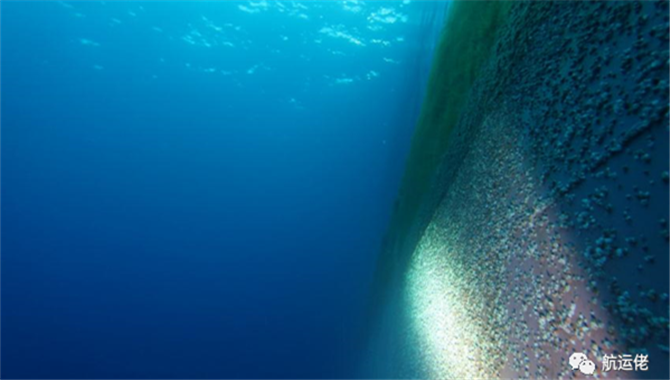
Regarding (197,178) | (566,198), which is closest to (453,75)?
(566,198)

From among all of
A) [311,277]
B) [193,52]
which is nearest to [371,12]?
[193,52]

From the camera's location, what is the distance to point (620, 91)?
1102 mm

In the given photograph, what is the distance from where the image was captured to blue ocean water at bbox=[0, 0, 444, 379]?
14281 mm

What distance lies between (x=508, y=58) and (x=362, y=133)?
60.3ft

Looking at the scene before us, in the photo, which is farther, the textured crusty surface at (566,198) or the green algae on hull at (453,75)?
the green algae on hull at (453,75)

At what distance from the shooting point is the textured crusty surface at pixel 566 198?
3.21ft

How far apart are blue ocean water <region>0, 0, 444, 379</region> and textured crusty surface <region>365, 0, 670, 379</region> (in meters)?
8.45

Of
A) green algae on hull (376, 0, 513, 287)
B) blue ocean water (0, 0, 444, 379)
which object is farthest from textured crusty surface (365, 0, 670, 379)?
blue ocean water (0, 0, 444, 379)

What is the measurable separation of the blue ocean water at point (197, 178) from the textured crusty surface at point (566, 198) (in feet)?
27.7

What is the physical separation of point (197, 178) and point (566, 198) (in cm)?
2487

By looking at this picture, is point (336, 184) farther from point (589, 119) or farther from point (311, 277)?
point (589, 119)

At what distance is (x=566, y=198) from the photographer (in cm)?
131

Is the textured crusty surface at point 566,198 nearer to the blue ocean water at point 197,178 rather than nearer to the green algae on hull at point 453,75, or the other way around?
the green algae on hull at point 453,75

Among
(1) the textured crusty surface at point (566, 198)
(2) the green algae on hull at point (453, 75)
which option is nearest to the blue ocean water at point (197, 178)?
(2) the green algae on hull at point (453, 75)
